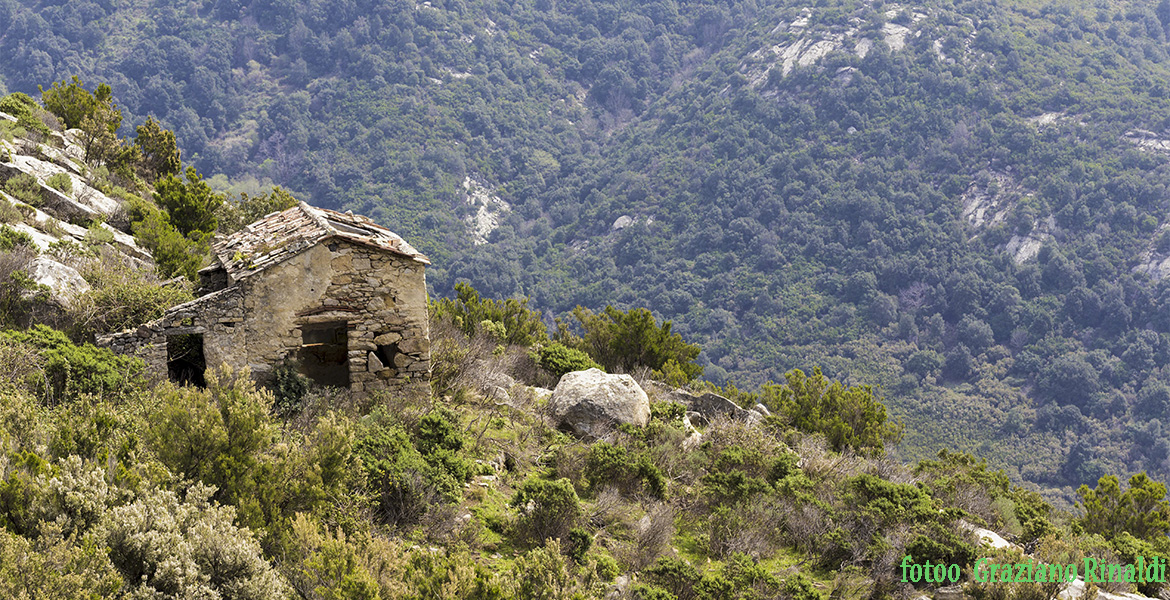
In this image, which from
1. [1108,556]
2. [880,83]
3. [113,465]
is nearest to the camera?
[113,465]

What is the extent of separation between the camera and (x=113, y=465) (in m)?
7.16

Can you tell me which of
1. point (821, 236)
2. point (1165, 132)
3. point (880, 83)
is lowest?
point (821, 236)

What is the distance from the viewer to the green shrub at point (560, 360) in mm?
16594

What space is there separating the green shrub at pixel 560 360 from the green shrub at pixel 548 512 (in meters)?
6.58

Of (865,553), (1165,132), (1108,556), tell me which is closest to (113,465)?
(865,553)

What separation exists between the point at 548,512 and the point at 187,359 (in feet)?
17.4

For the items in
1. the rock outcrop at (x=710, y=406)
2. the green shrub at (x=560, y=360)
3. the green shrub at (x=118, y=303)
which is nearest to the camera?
the green shrub at (x=118, y=303)

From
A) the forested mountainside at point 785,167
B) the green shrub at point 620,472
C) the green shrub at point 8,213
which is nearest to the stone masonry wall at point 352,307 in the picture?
the green shrub at point 620,472

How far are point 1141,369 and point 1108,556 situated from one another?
198 ft

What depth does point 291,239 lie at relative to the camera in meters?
11.2

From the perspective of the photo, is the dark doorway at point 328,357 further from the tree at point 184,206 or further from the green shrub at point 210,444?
the tree at point 184,206

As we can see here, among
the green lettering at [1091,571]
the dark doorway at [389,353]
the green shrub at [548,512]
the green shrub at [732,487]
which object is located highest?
the dark doorway at [389,353]

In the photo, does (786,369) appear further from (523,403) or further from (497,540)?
Answer: (497,540)

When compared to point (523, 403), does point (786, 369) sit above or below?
below
